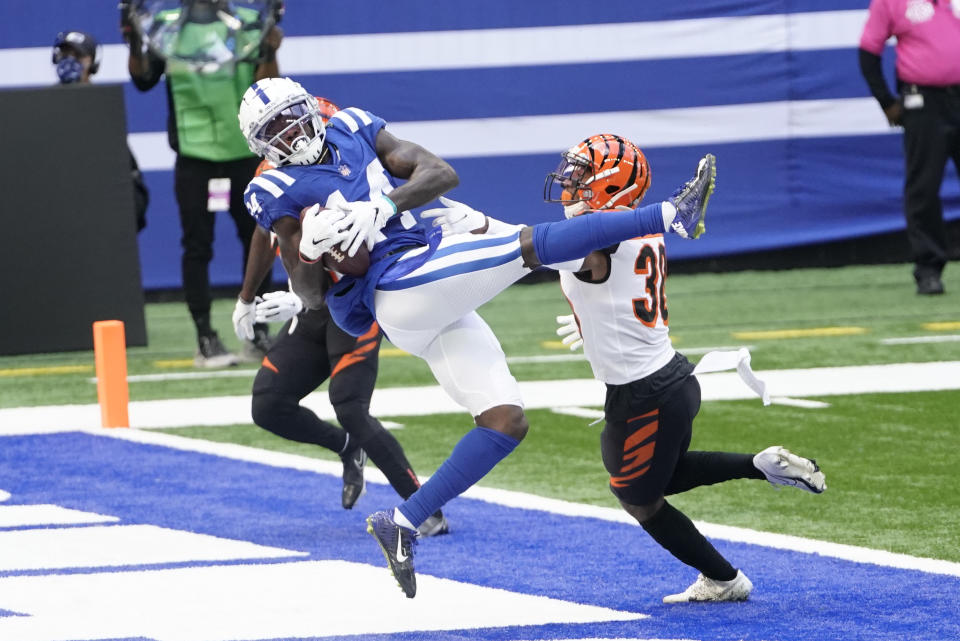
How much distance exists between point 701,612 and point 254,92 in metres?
1.70

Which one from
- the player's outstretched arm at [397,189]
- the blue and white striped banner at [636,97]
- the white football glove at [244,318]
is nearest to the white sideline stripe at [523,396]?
the white football glove at [244,318]

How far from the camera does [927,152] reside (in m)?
10.1

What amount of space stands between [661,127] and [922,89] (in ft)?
7.26

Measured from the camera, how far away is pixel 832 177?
1193 centimetres

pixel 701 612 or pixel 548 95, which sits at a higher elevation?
pixel 701 612

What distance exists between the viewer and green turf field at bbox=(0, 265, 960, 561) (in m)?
5.34

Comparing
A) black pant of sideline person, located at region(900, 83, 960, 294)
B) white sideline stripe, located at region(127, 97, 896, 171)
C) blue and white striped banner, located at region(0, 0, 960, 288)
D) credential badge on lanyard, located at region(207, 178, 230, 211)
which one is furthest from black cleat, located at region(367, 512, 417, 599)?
white sideline stripe, located at region(127, 97, 896, 171)

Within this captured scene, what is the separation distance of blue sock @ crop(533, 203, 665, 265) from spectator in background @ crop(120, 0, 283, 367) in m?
4.85

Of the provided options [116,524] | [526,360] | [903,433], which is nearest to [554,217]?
[526,360]

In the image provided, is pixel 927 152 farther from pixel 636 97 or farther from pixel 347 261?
pixel 347 261

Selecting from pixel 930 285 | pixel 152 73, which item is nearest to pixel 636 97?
pixel 930 285

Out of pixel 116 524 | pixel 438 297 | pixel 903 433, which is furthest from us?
pixel 903 433

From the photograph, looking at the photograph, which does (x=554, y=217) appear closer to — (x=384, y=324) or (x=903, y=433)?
(x=903, y=433)

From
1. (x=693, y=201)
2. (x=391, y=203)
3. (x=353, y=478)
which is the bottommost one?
(x=353, y=478)
